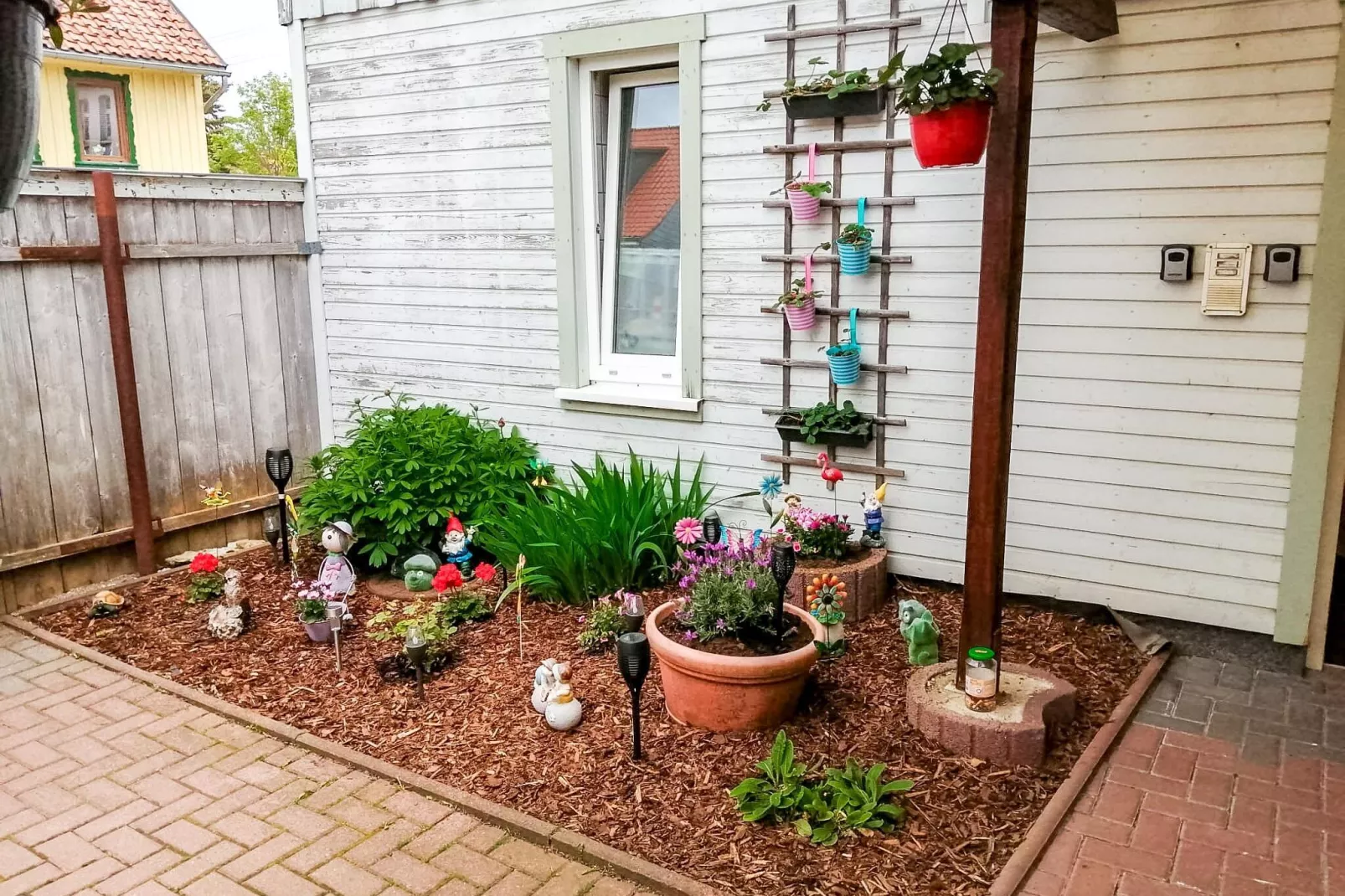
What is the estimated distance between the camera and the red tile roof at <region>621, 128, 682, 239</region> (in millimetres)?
5391

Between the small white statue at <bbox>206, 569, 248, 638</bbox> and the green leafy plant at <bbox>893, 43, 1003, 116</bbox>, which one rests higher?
the green leafy plant at <bbox>893, 43, 1003, 116</bbox>

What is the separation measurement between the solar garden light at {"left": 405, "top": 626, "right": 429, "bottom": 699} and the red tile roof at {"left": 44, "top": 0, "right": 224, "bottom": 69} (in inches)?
499

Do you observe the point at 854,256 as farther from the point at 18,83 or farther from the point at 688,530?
the point at 18,83

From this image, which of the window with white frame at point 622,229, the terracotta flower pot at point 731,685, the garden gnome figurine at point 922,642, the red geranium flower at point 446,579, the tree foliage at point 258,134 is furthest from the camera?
the tree foliage at point 258,134

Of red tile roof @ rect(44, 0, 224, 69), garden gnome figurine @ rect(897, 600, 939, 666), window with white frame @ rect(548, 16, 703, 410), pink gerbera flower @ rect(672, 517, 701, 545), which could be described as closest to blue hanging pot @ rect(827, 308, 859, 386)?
window with white frame @ rect(548, 16, 703, 410)

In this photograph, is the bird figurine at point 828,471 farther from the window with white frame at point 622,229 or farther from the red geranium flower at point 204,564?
the red geranium flower at point 204,564

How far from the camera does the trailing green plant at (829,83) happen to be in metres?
4.34

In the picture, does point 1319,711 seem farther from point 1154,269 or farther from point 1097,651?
point 1154,269

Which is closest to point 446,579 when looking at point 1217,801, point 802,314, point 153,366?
point 802,314

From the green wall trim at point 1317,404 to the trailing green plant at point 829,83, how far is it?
1.76m

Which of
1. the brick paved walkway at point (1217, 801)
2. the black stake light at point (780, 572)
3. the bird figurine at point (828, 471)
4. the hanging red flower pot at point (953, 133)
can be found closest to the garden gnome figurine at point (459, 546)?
the bird figurine at point (828, 471)

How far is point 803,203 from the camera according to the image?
4660 millimetres

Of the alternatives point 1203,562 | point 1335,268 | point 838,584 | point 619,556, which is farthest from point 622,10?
point 1203,562

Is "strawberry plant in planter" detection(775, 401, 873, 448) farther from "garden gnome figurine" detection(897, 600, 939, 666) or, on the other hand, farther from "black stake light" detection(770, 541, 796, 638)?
"black stake light" detection(770, 541, 796, 638)
